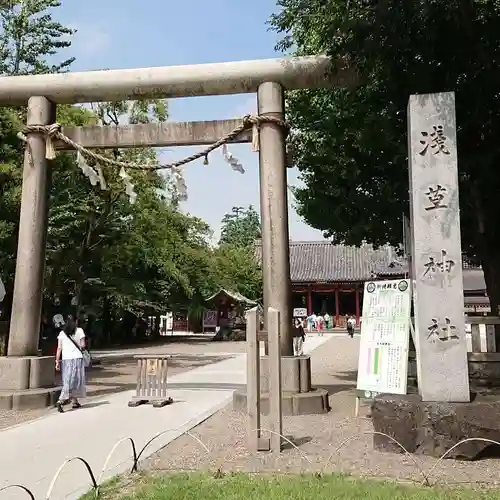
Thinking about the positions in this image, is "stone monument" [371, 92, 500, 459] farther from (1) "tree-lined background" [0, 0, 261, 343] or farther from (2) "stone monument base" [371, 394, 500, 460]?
(1) "tree-lined background" [0, 0, 261, 343]

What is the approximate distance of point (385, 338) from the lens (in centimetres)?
749

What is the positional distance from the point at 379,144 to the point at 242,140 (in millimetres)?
2372

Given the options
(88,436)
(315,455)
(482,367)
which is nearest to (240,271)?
(482,367)

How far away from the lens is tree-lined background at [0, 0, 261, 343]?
15.6 meters

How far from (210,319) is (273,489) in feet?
121

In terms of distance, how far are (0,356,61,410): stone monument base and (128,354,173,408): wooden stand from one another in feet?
4.57

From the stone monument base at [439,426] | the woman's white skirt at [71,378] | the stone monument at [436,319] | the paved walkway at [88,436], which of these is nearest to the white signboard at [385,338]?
the stone monument at [436,319]

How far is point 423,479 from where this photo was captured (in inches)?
195

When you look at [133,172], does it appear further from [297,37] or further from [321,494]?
[321,494]

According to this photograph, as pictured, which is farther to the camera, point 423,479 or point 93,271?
point 93,271

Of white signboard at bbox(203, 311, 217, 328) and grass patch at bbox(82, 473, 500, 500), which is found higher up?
white signboard at bbox(203, 311, 217, 328)

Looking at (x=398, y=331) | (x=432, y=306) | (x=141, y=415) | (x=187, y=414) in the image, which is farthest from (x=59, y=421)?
(x=432, y=306)

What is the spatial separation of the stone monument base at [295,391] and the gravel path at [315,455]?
8.5 inches

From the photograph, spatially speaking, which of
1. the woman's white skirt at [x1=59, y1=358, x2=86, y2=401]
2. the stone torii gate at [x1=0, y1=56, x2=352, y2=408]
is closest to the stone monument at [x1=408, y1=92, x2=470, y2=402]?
the stone torii gate at [x1=0, y1=56, x2=352, y2=408]
